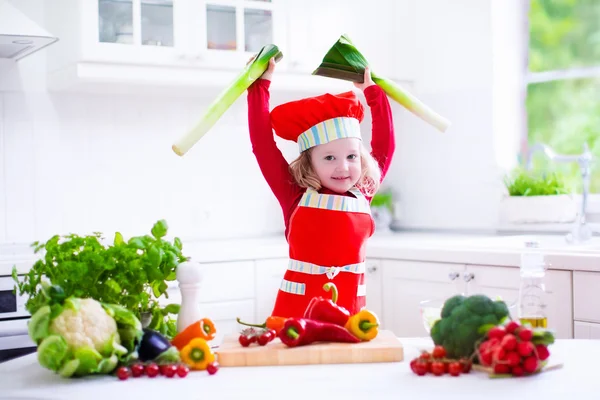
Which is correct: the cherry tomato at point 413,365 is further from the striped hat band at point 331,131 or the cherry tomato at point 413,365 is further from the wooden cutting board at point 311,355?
the striped hat band at point 331,131

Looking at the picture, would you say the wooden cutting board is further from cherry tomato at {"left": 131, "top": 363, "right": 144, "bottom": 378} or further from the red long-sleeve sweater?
the red long-sleeve sweater

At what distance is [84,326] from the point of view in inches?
54.2

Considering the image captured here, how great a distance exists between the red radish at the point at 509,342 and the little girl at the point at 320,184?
0.76 metres

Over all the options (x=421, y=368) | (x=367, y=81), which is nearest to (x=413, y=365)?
(x=421, y=368)

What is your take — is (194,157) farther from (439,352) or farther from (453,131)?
(439,352)

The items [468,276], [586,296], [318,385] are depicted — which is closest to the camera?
[318,385]

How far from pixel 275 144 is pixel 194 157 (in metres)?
1.78

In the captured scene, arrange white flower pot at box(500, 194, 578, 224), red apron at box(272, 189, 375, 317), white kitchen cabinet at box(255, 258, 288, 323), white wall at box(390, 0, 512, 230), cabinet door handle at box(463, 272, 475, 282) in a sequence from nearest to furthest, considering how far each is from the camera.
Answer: red apron at box(272, 189, 375, 317) → cabinet door handle at box(463, 272, 475, 282) → white kitchen cabinet at box(255, 258, 288, 323) → white flower pot at box(500, 194, 578, 224) → white wall at box(390, 0, 512, 230)

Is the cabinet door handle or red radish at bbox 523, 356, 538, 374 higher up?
red radish at bbox 523, 356, 538, 374

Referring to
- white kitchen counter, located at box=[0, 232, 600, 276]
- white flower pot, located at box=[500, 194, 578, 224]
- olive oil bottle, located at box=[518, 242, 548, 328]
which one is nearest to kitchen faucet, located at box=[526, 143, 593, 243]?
white kitchen counter, located at box=[0, 232, 600, 276]

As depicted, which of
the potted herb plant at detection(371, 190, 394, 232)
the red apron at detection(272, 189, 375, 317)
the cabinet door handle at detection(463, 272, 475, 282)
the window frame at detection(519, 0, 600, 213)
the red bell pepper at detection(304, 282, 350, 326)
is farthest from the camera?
the potted herb plant at detection(371, 190, 394, 232)

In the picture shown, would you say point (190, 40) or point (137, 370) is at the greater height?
point (190, 40)

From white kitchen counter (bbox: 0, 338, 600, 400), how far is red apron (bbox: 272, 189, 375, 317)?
60cm

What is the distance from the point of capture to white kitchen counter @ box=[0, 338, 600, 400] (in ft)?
4.15
